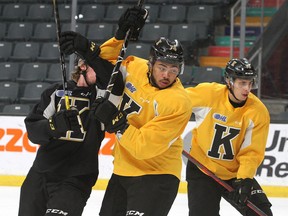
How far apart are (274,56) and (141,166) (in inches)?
152

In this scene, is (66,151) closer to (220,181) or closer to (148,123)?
(148,123)

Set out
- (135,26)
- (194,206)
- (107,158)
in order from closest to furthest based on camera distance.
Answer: (135,26) → (194,206) → (107,158)

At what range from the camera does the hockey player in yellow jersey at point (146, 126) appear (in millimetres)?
2883

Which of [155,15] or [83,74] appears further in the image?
[155,15]

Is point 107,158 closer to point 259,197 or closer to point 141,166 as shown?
point 259,197

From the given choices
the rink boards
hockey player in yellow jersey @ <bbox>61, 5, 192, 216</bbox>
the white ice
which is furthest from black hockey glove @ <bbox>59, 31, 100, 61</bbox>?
the rink boards

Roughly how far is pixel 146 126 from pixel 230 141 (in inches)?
30.9

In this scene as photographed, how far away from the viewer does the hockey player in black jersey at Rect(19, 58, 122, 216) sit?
2.99 metres

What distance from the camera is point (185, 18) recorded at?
872 cm

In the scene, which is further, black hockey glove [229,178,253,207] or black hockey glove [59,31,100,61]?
black hockey glove [229,178,253,207]

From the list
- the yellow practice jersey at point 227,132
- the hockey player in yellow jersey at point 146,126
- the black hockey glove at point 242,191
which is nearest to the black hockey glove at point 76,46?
the hockey player in yellow jersey at point 146,126

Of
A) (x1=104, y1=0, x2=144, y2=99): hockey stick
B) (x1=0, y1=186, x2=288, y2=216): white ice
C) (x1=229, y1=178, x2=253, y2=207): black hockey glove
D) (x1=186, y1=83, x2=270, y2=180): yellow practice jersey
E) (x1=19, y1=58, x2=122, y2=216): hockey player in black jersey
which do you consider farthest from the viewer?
(x1=0, y1=186, x2=288, y2=216): white ice

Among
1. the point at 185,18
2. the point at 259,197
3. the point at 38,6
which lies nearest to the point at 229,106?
the point at 259,197

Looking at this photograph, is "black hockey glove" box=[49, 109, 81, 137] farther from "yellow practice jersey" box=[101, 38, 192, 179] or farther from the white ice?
the white ice
